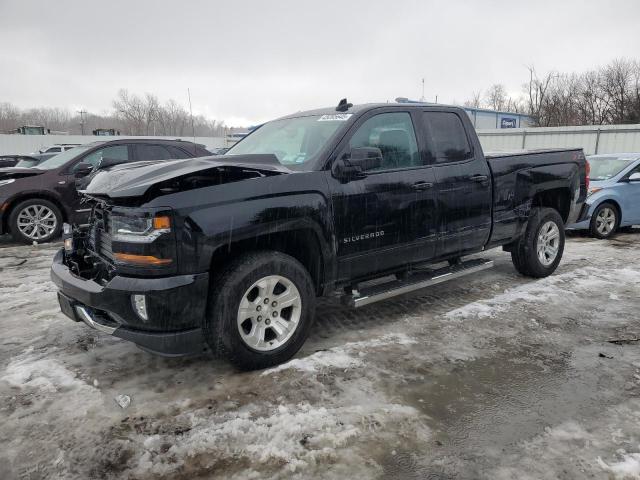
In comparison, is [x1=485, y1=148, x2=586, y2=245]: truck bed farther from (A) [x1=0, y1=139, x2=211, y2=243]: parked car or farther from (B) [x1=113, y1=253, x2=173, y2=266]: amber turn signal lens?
(A) [x1=0, y1=139, x2=211, y2=243]: parked car

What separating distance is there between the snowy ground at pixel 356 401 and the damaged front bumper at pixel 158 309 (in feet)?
1.32

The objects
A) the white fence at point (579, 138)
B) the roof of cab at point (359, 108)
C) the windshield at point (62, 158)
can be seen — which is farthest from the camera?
the white fence at point (579, 138)

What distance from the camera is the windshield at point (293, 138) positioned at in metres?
3.85

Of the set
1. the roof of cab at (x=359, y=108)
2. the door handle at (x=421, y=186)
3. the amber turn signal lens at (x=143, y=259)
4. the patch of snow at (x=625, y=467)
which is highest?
the roof of cab at (x=359, y=108)

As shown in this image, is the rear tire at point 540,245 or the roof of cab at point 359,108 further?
the rear tire at point 540,245

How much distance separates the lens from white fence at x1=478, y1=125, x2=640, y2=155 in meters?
17.3

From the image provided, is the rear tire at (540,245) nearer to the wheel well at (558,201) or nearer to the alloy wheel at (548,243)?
the alloy wheel at (548,243)

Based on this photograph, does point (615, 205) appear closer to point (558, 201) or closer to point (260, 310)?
point (558, 201)

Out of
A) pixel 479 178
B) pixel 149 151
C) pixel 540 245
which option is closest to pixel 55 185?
pixel 149 151

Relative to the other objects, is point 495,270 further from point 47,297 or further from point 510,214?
point 47,297

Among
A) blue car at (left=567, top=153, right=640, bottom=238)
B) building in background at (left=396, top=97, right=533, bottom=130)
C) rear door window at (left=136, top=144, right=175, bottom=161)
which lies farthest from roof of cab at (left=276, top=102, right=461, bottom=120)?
building in background at (left=396, top=97, right=533, bottom=130)

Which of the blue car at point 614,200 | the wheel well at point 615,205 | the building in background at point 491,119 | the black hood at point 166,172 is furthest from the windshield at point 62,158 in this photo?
the building in background at point 491,119

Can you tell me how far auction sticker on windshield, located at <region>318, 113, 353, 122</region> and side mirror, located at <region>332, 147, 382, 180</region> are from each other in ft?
1.30

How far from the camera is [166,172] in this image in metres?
3.19
